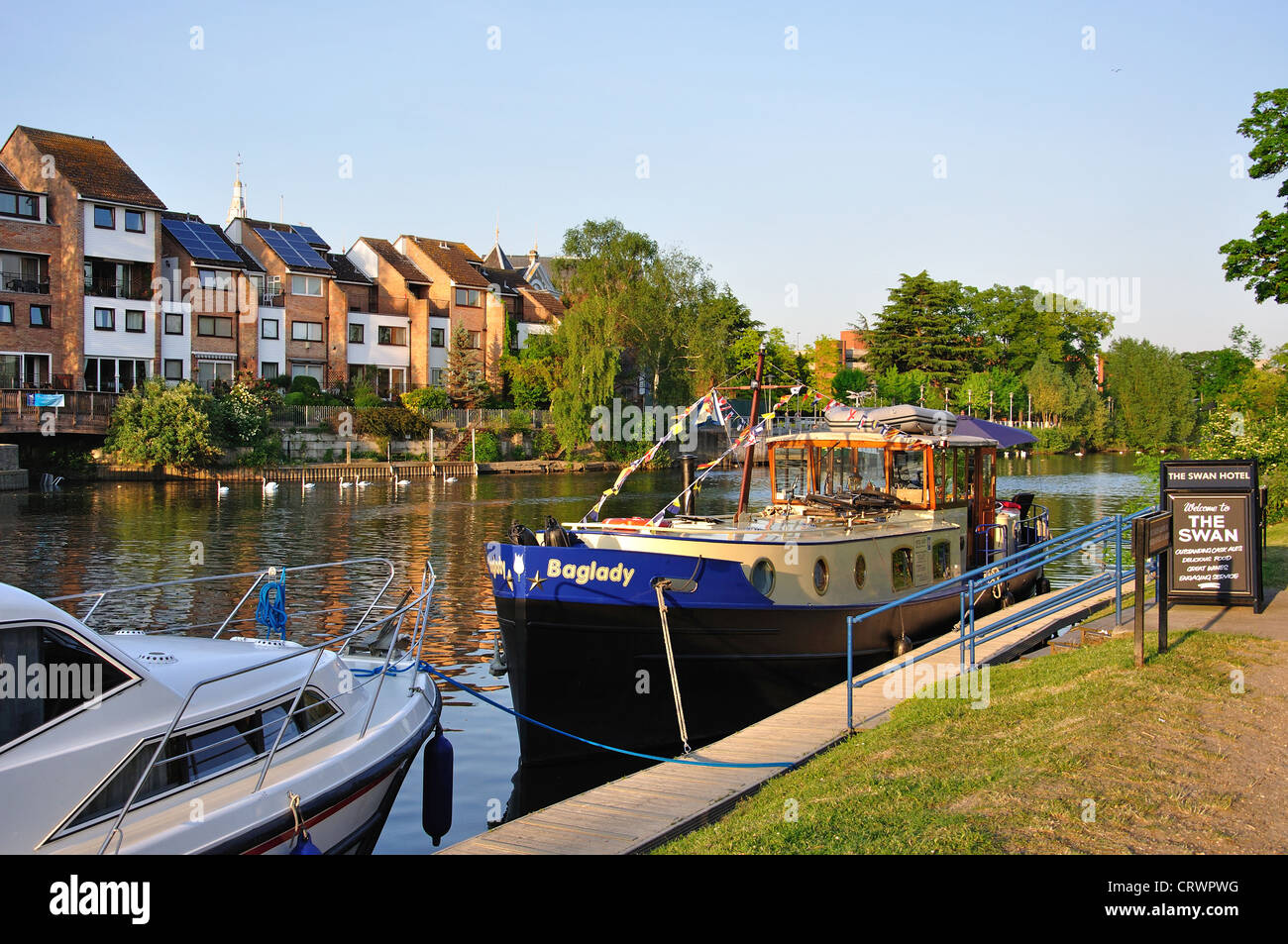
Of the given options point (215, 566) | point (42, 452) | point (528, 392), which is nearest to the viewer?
point (215, 566)

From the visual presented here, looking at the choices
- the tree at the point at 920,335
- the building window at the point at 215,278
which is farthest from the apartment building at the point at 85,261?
the tree at the point at 920,335

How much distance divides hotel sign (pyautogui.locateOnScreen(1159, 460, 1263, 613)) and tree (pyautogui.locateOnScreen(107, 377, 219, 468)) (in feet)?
164

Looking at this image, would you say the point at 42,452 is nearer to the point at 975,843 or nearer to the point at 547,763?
the point at 547,763

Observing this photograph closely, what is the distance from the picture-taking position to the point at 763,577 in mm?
14828

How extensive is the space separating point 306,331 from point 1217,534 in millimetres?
65289

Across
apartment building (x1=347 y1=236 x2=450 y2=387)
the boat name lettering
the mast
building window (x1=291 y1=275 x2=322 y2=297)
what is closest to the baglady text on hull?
the boat name lettering

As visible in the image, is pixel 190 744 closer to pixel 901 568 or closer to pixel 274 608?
pixel 274 608

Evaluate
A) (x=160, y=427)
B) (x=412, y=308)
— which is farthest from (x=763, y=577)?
(x=412, y=308)

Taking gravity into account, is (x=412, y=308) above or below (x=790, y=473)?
above

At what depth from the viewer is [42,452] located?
2105 inches

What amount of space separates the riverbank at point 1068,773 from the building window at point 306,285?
217ft

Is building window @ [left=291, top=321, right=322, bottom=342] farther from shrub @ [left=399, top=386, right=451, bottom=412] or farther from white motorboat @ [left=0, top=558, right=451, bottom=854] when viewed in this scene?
white motorboat @ [left=0, top=558, right=451, bottom=854]
